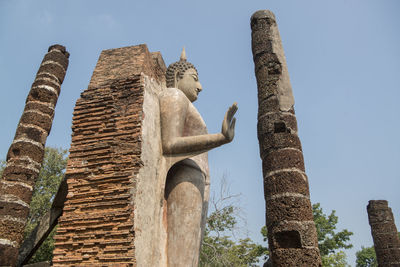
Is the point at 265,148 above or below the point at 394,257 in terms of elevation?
above

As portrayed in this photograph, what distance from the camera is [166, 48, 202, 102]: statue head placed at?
534cm

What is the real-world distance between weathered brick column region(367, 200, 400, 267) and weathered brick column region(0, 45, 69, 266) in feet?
36.0

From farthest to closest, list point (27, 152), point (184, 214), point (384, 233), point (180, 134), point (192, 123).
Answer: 1. point (384, 233)
2. point (27, 152)
3. point (192, 123)
4. point (180, 134)
5. point (184, 214)

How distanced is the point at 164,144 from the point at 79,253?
1.58m

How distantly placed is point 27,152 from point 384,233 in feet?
37.4

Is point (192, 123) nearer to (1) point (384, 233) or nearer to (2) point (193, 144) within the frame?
(2) point (193, 144)

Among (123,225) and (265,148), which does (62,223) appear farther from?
(265,148)

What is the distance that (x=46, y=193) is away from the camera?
18.1m

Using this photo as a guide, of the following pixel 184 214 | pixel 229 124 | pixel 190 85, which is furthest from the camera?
pixel 190 85

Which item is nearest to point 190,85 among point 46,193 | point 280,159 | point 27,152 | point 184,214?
point 280,159

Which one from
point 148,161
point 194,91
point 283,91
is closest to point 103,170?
point 148,161

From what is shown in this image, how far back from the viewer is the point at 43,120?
7.77 metres

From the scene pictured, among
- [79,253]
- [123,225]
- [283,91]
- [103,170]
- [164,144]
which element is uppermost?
[283,91]

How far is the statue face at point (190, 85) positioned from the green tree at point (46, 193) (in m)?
12.8
